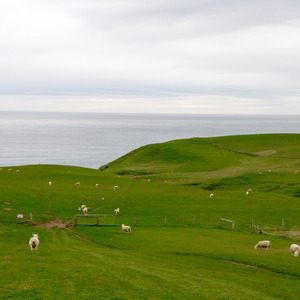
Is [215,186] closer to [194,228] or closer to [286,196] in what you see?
[286,196]

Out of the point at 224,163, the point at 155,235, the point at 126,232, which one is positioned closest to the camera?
the point at 155,235

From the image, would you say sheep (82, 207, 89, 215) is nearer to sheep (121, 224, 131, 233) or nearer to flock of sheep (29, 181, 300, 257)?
flock of sheep (29, 181, 300, 257)

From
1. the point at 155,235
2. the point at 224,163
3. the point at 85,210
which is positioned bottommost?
the point at 155,235

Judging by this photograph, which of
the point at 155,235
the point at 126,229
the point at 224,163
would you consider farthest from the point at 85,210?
the point at 224,163

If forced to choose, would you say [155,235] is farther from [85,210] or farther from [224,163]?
[224,163]

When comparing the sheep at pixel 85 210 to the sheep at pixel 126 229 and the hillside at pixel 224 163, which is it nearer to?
the sheep at pixel 126 229

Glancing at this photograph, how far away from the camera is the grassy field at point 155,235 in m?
20.2

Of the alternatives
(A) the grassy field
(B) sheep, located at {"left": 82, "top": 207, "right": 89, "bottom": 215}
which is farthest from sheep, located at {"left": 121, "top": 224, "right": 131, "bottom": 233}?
(B) sheep, located at {"left": 82, "top": 207, "right": 89, "bottom": 215}

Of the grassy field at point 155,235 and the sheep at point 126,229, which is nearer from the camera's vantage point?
the grassy field at point 155,235

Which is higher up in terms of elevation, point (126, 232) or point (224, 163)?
point (224, 163)

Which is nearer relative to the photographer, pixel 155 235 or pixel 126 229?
pixel 155 235

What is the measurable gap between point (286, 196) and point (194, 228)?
1249 inches

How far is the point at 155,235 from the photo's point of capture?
4269cm

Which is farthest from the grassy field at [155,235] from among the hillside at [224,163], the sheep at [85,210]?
the sheep at [85,210]
